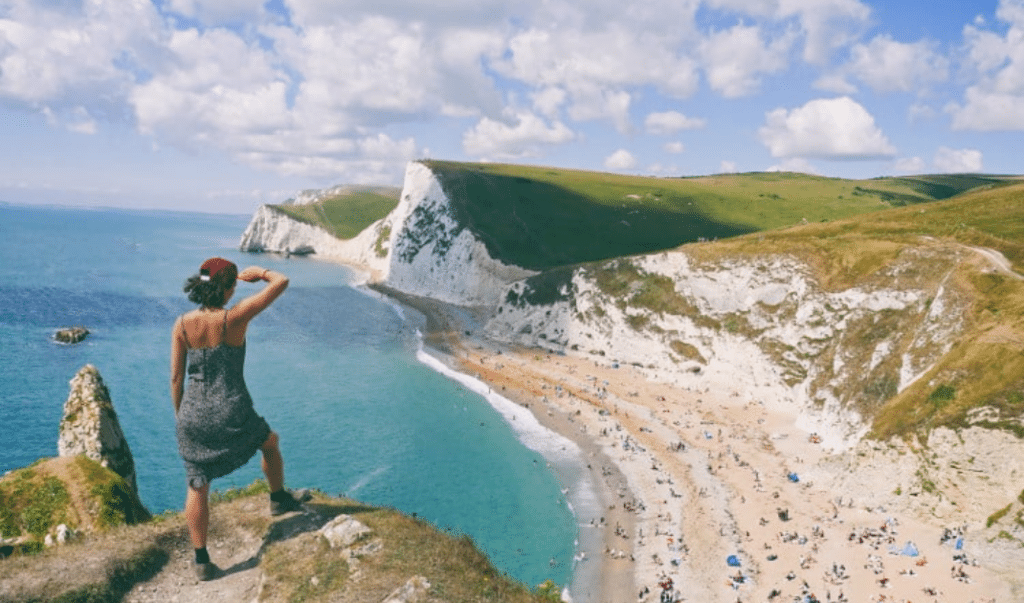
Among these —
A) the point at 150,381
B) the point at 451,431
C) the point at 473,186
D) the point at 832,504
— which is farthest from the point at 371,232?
the point at 832,504

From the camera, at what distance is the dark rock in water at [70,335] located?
241 feet

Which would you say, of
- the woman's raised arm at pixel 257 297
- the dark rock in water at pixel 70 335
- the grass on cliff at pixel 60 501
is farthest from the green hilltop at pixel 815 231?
the dark rock in water at pixel 70 335

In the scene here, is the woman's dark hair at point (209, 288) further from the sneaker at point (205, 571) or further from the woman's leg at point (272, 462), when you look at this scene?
the sneaker at point (205, 571)

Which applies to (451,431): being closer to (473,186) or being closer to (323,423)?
(323,423)

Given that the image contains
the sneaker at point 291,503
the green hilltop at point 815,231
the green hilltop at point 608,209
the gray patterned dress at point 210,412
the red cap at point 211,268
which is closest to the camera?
the red cap at point 211,268

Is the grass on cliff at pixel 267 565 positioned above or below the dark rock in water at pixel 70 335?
above

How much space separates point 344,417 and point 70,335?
4398 cm

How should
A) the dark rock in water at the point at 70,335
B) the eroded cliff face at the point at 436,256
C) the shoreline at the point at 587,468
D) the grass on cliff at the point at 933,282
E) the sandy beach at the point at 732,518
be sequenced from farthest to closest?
the eroded cliff face at the point at 436,256 < the dark rock in water at the point at 70,335 < the grass on cliff at the point at 933,282 < the shoreline at the point at 587,468 < the sandy beach at the point at 732,518

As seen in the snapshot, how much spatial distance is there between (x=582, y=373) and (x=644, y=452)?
2122cm

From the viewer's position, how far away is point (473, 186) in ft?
443

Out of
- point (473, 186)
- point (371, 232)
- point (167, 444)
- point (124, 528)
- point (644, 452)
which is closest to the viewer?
point (124, 528)

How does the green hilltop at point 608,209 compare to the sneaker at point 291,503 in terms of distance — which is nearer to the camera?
the sneaker at point 291,503

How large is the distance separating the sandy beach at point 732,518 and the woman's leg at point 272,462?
2581 cm

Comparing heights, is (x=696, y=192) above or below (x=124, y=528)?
above
